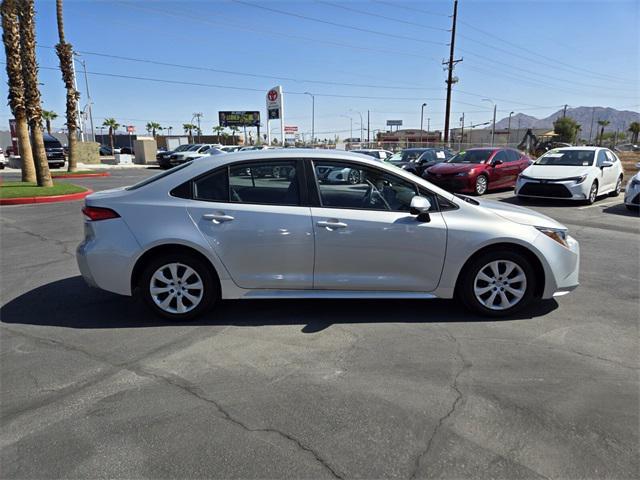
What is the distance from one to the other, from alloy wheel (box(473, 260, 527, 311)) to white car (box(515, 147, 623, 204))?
29.0 feet

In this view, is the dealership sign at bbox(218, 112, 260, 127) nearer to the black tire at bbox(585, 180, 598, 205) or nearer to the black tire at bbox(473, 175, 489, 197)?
the black tire at bbox(473, 175, 489, 197)

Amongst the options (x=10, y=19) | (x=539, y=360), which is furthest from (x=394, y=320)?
(x=10, y=19)

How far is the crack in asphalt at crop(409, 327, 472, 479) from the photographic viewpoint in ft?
8.14

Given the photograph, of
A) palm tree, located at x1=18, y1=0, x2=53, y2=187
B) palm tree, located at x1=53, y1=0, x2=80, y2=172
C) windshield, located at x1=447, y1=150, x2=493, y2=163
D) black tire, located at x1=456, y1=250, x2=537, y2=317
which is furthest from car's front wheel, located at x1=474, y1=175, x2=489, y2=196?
palm tree, located at x1=53, y1=0, x2=80, y2=172

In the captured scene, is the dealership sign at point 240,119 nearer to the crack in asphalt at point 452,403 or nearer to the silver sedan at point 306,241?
the silver sedan at point 306,241

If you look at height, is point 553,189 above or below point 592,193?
above

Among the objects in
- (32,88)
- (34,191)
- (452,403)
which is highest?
(32,88)

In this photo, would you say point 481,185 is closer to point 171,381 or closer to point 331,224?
point 331,224

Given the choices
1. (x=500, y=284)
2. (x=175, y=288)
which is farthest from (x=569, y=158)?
(x=175, y=288)

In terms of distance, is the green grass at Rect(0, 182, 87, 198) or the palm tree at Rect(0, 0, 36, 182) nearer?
the green grass at Rect(0, 182, 87, 198)

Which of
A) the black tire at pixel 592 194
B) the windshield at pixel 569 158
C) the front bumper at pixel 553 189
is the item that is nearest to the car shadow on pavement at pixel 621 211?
the black tire at pixel 592 194

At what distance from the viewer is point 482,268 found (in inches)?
169

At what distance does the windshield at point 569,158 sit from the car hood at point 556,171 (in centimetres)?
41

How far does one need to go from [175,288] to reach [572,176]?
11.3 m
